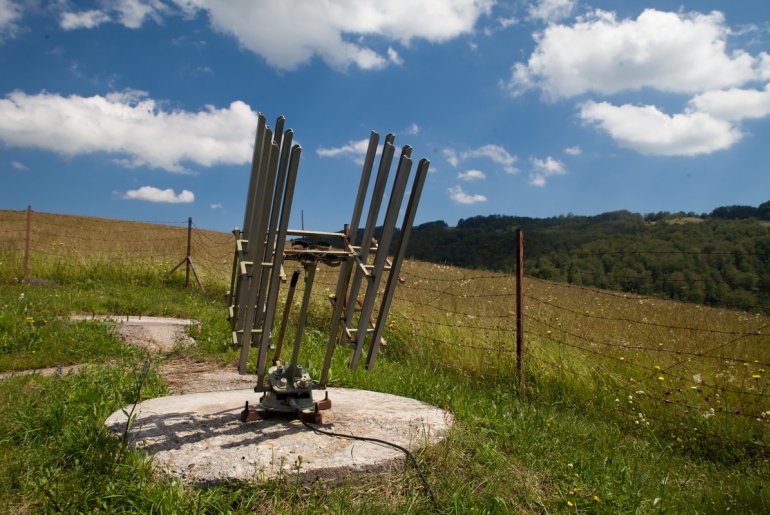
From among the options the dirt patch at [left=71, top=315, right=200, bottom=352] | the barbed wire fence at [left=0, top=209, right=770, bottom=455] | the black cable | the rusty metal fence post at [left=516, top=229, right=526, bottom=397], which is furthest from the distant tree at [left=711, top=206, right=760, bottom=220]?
the black cable

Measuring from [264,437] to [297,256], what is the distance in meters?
1.35

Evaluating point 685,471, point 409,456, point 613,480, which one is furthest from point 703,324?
point 409,456

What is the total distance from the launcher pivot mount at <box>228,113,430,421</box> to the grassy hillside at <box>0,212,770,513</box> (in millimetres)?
968

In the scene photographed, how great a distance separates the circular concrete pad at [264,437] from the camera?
11.1 feet

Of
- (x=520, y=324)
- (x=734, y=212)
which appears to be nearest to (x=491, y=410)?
(x=520, y=324)

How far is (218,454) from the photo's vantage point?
3516 mm

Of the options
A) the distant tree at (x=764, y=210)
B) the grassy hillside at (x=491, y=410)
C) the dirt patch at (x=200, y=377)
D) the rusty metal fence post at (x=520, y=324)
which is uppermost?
the distant tree at (x=764, y=210)

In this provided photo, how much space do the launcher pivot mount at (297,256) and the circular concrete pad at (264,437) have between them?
245 mm

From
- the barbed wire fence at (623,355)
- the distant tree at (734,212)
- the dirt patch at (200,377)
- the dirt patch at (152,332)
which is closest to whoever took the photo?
the barbed wire fence at (623,355)

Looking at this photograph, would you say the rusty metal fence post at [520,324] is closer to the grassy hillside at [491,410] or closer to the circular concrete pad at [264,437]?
the grassy hillside at [491,410]

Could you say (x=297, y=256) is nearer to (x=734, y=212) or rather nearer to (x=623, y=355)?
(x=623, y=355)

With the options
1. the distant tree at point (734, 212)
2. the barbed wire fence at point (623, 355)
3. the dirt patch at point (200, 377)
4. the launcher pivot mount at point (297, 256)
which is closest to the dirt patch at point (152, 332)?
the dirt patch at point (200, 377)

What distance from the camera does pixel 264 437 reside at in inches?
149

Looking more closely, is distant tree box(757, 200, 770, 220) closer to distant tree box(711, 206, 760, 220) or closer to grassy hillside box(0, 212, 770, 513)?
distant tree box(711, 206, 760, 220)
